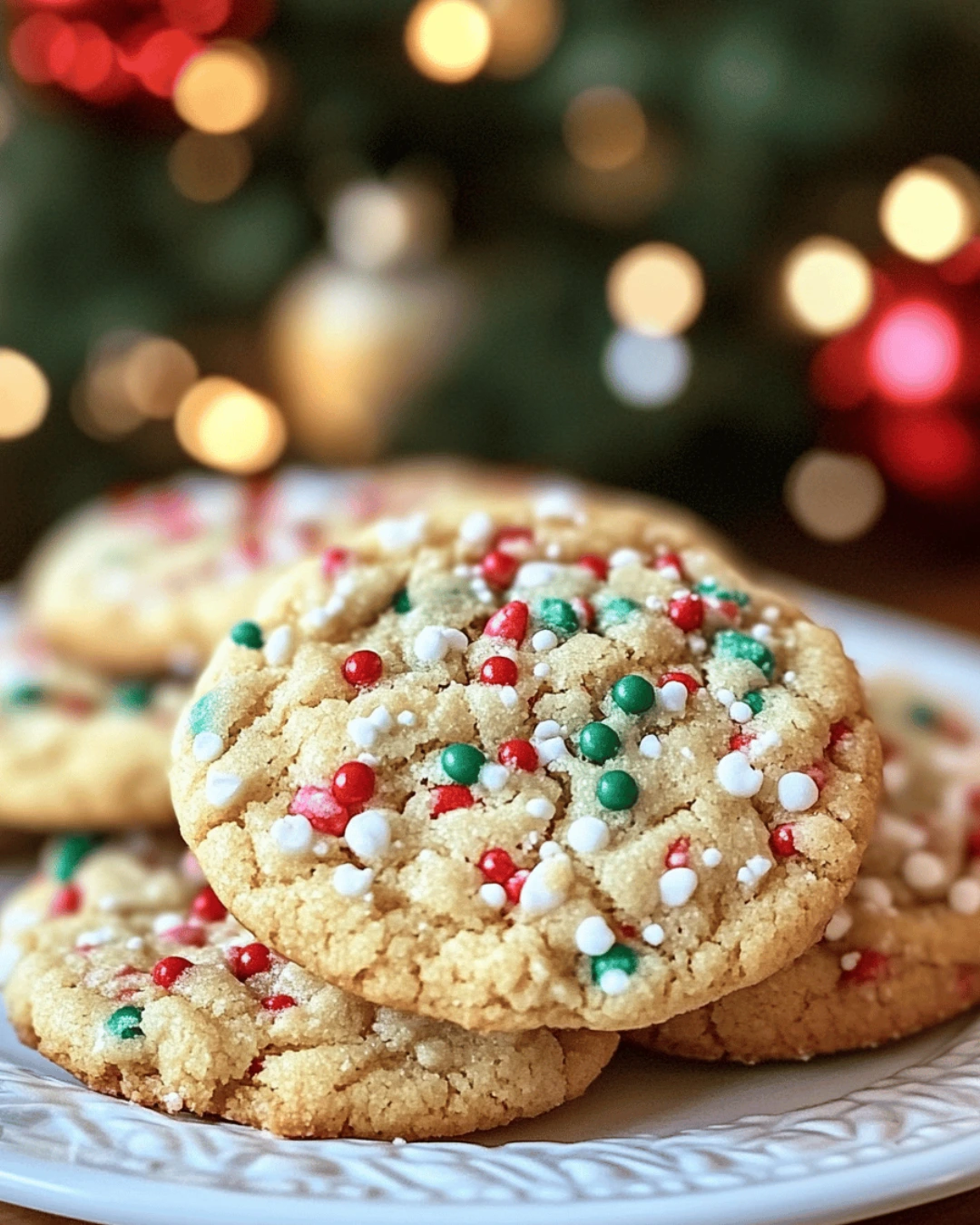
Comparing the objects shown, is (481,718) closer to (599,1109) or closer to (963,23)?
(599,1109)

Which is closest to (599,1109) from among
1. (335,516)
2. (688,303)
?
(335,516)

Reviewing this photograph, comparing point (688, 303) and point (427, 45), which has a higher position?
point (427, 45)

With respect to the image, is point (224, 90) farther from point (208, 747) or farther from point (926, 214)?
point (208, 747)

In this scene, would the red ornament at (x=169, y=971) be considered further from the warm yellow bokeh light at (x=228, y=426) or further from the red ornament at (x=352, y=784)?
the warm yellow bokeh light at (x=228, y=426)

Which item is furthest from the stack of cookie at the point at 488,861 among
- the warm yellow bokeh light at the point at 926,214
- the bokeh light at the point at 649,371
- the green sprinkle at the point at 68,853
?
the warm yellow bokeh light at the point at 926,214

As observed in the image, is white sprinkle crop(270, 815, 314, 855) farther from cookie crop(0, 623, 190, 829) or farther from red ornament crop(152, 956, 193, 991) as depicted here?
cookie crop(0, 623, 190, 829)

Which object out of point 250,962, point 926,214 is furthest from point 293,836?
point 926,214
